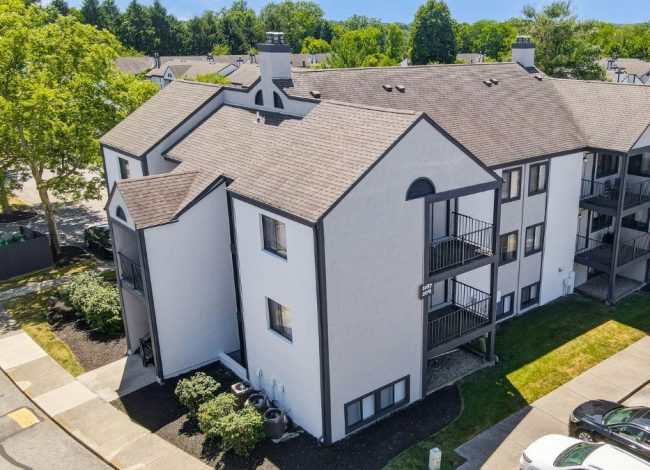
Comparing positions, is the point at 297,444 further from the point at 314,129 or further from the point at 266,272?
the point at 314,129

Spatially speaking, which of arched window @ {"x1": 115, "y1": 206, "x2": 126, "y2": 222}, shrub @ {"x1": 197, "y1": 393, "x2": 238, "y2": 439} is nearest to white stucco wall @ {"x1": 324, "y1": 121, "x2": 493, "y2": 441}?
shrub @ {"x1": 197, "y1": 393, "x2": 238, "y2": 439}

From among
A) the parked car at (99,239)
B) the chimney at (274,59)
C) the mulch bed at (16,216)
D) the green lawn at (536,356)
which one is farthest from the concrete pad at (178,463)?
the mulch bed at (16,216)

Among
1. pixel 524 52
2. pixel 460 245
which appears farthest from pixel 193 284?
pixel 524 52

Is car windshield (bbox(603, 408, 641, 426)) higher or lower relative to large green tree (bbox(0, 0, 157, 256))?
lower

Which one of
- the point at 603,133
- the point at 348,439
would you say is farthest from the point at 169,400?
the point at 603,133

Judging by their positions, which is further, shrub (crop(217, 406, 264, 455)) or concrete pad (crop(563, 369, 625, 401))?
concrete pad (crop(563, 369, 625, 401))

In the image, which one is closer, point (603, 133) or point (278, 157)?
point (278, 157)

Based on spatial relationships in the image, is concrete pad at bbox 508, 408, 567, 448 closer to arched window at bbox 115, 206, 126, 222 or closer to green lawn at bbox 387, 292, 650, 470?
green lawn at bbox 387, 292, 650, 470
